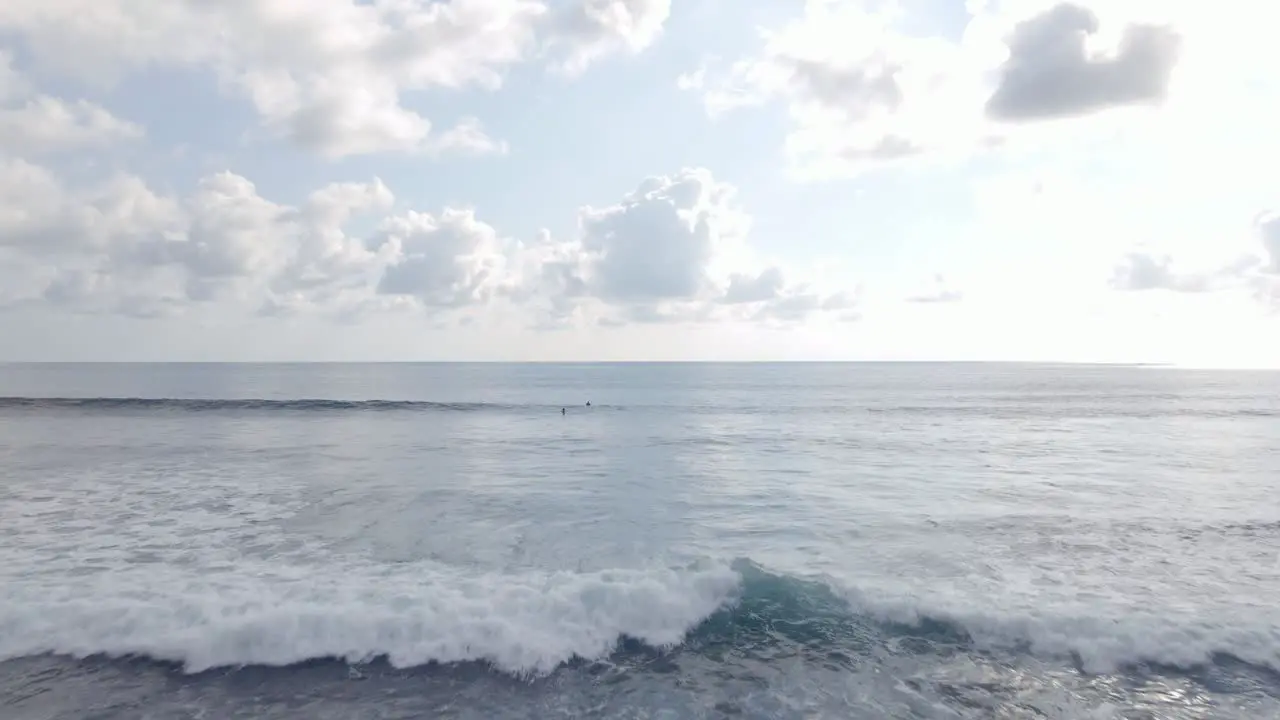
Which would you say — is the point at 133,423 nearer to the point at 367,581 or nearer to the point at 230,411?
the point at 230,411

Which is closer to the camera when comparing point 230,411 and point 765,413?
point 230,411

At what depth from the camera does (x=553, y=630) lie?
13695 millimetres

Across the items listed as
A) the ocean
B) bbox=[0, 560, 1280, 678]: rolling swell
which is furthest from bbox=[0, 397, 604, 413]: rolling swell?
bbox=[0, 560, 1280, 678]: rolling swell

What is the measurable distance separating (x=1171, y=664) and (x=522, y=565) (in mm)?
13914

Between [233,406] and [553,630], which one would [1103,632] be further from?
[233,406]

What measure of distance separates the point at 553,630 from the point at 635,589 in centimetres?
232

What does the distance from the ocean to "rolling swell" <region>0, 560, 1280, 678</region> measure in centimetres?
7

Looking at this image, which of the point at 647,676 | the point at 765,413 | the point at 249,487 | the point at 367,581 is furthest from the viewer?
the point at 765,413

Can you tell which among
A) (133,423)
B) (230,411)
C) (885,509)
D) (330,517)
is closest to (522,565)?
(330,517)

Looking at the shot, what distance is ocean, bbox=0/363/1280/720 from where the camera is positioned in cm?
1152

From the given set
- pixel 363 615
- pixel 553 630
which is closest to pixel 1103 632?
pixel 553 630

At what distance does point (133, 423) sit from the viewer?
5438 cm

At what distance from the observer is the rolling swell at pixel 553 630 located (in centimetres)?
1276

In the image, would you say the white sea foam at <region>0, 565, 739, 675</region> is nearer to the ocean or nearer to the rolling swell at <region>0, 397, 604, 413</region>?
the ocean
